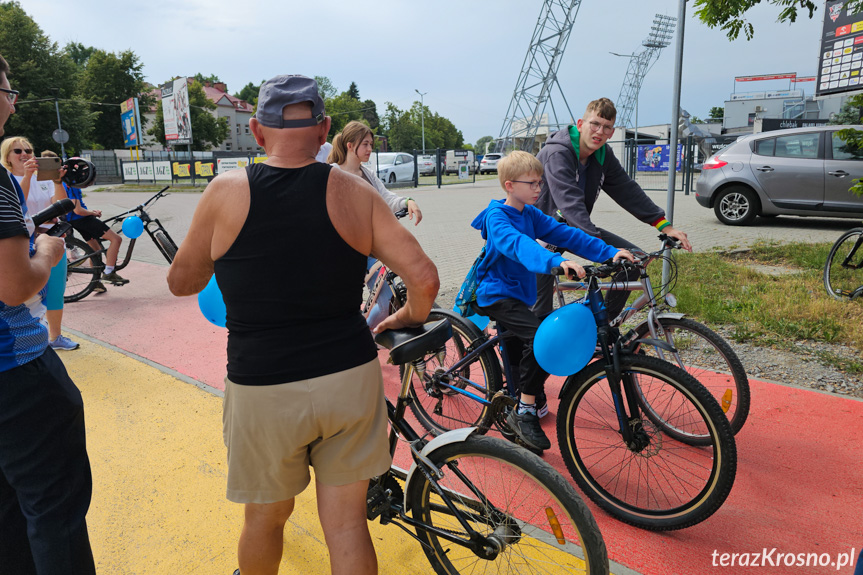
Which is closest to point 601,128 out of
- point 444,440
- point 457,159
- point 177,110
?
point 444,440

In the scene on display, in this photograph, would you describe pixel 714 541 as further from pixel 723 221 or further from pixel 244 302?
pixel 723 221

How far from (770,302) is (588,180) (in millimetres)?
3218

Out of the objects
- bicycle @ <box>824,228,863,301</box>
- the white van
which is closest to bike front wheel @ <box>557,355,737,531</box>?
bicycle @ <box>824,228,863,301</box>

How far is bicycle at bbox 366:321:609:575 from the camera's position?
1.89m

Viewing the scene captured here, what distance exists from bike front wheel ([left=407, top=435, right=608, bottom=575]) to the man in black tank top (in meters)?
0.39

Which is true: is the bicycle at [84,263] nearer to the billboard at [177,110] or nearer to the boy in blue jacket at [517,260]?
the boy in blue jacket at [517,260]

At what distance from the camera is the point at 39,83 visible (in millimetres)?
48906

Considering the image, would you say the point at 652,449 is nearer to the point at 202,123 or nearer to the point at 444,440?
the point at 444,440

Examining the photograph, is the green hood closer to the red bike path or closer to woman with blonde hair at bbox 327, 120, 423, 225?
woman with blonde hair at bbox 327, 120, 423, 225

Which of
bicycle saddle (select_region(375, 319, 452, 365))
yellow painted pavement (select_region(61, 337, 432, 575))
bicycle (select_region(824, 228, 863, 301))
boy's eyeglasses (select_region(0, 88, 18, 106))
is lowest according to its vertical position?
yellow painted pavement (select_region(61, 337, 432, 575))

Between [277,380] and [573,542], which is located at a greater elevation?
[277,380]

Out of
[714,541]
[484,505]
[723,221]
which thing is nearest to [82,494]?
[484,505]

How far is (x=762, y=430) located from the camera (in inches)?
141

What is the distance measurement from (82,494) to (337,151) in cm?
359
